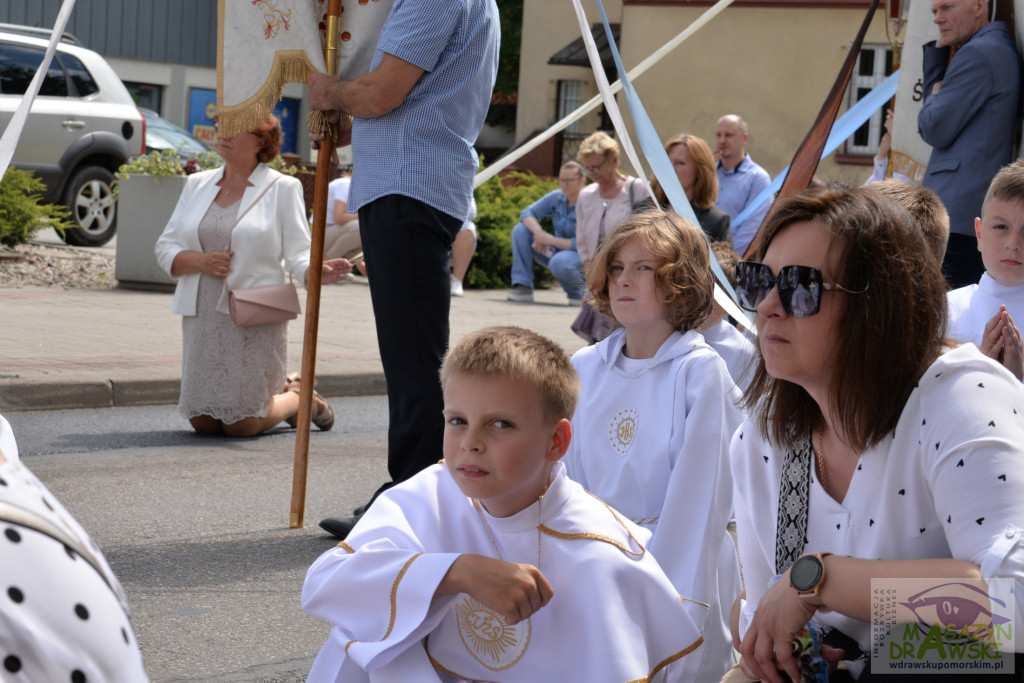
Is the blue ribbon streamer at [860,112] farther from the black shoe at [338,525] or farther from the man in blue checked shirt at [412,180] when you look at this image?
the black shoe at [338,525]

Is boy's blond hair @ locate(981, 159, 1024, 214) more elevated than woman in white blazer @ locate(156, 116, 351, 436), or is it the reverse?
boy's blond hair @ locate(981, 159, 1024, 214)

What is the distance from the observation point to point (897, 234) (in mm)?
2457

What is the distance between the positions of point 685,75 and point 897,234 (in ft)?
81.5

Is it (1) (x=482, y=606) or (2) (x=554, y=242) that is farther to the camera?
(2) (x=554, y=242)

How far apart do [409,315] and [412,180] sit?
49 cm

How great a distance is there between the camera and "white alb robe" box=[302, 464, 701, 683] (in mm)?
2688

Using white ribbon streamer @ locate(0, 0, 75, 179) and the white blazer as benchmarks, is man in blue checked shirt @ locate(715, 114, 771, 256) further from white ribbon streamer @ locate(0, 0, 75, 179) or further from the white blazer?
Result: white ribbon streamer @ locate(0, 0, 75, 179)

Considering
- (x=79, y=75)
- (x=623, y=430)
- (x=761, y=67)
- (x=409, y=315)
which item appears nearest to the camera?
(x=623, y=430)

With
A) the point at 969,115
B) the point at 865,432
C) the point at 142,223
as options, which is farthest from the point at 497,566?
the point at 142,223

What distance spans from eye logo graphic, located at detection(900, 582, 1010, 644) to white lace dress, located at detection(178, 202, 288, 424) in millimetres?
5353

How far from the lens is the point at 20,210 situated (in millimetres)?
13266

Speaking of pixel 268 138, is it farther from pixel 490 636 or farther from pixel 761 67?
pixel 761 67

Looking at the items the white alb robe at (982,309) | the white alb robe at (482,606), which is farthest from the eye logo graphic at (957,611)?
the white alb robe at (982,309)

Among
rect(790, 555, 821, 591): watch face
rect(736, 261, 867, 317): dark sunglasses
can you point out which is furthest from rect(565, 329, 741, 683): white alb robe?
rect(736, 261, 867, 317): dark sunglasses
